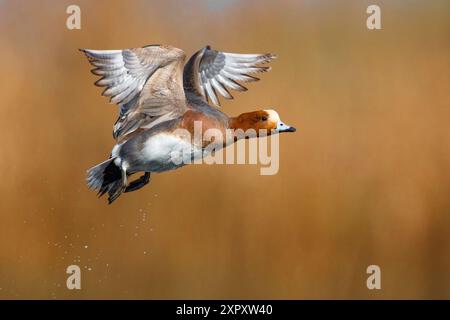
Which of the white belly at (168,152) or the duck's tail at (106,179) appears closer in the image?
the white belly at (168,152)

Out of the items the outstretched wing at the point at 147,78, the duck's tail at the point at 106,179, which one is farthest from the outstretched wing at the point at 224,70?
the duck's tail at the point at 106,179

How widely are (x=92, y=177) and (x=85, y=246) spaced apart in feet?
4.09

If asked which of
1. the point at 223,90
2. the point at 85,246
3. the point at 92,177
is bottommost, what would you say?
the point at 85,246

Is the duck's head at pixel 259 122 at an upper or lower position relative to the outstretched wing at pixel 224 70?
lower

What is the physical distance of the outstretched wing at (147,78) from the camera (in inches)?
139

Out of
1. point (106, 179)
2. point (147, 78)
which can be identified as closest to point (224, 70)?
point (147, 78)

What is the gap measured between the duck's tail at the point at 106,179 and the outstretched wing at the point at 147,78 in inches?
10.4

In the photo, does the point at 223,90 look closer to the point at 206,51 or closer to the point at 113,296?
the point at 206,51

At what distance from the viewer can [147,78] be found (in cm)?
355

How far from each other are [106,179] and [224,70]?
74cm

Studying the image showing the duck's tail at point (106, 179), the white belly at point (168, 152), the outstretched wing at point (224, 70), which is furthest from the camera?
the outstretched wing at point (224, 70)

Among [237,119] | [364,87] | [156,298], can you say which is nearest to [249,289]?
[156,298]

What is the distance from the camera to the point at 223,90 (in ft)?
13.3

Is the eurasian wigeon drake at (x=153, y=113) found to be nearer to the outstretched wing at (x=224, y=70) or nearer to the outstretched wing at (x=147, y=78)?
the outstretched wing at (x=147, y=78)
